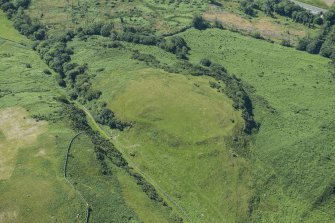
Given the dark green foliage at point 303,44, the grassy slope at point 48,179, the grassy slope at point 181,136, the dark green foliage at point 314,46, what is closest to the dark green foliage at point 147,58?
the grassy slope at point 181,136

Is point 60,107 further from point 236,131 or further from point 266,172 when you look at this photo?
point 266,172

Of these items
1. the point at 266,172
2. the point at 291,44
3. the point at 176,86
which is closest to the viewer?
the point at 266,172

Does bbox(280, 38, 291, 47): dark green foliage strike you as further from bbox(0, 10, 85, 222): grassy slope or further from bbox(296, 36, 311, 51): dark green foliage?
bbox(0, 10, 85, 222): grassy slope

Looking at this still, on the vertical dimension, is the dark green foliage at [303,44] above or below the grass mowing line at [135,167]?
above

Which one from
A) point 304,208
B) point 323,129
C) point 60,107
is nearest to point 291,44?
point 323,129

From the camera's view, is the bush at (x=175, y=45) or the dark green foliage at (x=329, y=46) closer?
the bush at (x=175, y=45)

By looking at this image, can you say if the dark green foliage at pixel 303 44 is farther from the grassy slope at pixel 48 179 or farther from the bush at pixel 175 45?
the grassy slope at pixel 48 179
